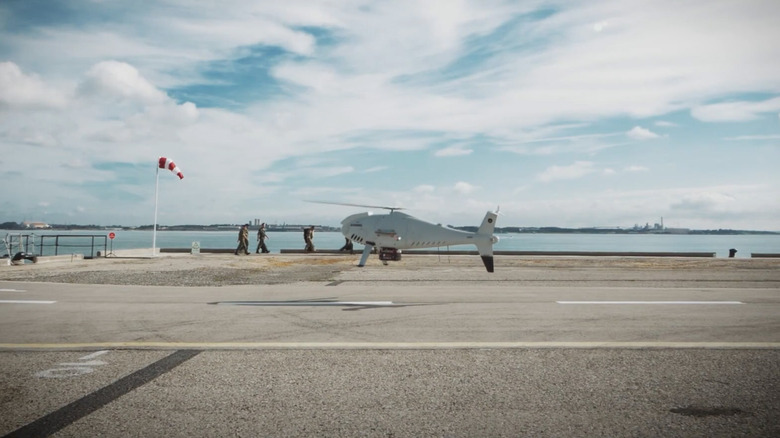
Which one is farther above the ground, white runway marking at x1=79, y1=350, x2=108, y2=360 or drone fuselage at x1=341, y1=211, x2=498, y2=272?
drone fuselage at x1=341, y1=211, x2=498, y2=272

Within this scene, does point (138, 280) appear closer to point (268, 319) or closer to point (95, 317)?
point (95, 317)

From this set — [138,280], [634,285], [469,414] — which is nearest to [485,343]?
[469,414]

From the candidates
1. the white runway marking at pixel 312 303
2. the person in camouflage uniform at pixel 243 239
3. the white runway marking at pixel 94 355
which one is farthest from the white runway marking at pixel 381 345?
the person in camouflage uniform at pixel 243 239

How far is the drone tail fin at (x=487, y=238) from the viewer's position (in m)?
16.9

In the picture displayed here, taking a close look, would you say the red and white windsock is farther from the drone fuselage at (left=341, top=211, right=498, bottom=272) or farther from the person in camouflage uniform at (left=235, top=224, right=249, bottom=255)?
the drone fuselage at (left=341, top=211, right=498, bottom=272)

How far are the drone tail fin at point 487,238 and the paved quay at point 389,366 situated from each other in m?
3.92

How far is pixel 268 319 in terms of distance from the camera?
9984 mm

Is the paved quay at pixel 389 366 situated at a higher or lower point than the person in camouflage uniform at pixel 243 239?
lower

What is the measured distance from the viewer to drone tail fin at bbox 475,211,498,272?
16.9m

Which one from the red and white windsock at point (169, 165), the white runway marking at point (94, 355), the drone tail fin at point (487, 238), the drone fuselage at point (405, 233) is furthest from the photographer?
the red and white windsock at point (169, 165)

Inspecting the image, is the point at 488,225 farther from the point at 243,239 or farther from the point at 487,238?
the point at 243,239

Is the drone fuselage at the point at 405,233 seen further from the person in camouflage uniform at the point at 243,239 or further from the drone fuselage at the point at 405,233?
the person in camouflage uniform at the point at 243,239

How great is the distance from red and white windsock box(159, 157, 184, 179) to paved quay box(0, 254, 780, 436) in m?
26.8

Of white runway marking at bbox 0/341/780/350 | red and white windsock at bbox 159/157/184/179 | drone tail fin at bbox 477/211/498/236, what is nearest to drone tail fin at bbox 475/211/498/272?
drone tail fin at bbox 477/211/498/236
